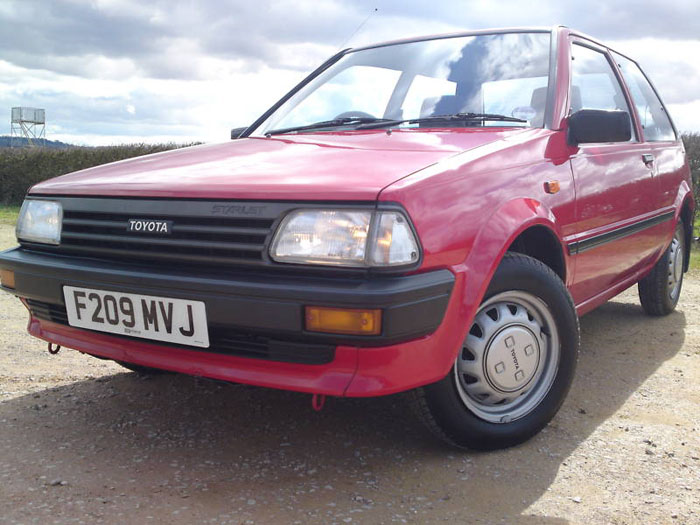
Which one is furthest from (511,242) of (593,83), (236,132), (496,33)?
(236,132)

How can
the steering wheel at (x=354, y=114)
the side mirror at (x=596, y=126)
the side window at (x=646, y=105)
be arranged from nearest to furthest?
1. the side mirror at (x=596, y=126)
2. the steering wheel at (x=354, y=114)
3. the side window at (x=646, y=105)

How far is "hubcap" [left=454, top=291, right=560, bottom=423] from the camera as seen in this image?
2404 mm

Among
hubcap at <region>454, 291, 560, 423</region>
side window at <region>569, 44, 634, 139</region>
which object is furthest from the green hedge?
hubcap at <region>454, 291, 560, 423</region>

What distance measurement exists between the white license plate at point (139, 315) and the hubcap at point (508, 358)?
85 centimetres

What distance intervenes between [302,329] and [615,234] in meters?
1.97

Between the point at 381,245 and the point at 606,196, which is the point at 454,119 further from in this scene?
the point at 381,245

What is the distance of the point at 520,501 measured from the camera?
2.16 m

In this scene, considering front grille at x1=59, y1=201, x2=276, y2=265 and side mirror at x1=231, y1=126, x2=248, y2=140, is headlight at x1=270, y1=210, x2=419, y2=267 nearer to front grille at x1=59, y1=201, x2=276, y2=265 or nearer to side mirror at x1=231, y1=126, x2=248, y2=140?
front grille at x1=59, y1=201, x2=276, y2=265

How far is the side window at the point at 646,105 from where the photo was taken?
13.7 ft

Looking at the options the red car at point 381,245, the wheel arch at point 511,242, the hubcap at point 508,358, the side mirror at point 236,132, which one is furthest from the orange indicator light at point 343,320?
the side mirror at point 236,132

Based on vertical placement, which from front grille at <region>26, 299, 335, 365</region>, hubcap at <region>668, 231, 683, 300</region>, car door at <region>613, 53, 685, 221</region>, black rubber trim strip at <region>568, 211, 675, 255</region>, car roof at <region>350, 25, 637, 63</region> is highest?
car roof at <region>350, 25, 637, 63</region>

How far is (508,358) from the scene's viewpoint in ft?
8.13

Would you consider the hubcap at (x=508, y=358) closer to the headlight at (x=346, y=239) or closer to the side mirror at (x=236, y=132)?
the headlight at (x=346, y=239)

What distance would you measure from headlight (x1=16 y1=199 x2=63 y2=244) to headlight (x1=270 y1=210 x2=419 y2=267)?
3.23 ft
